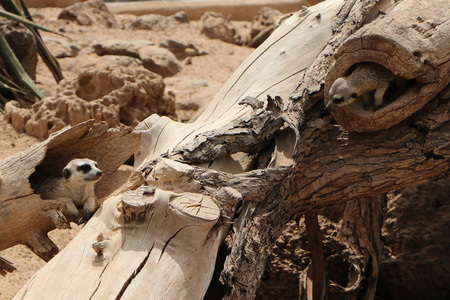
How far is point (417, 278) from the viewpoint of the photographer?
4.17 metres

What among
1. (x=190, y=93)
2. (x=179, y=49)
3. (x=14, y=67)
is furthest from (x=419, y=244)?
(x=179, y=49)

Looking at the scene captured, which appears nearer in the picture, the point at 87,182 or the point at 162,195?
the point at 162,195

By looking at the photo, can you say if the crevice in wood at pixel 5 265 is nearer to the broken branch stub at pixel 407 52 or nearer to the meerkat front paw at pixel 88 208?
the meerkat front paw at pixel 88 208

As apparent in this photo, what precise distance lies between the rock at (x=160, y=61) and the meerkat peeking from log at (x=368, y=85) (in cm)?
506

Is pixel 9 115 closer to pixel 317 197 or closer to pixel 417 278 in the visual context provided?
pixel 317 197

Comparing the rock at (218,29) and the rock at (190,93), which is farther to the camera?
the rock at (218,29)

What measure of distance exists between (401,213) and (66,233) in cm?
253

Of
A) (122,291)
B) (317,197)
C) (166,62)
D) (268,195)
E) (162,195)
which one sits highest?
(166,62)

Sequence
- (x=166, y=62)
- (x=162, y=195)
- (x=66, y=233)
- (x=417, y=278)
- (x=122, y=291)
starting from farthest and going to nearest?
(x=166, y=62) → (x=417, y=278) → (x=66, y=233) → (x=162, y=195) → (x=122, y=291)

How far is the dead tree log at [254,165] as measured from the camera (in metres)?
2.14

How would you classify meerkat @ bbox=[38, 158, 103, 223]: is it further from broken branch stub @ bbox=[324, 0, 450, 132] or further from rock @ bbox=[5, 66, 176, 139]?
rock @ bbox=[5, 66, 176, 139]

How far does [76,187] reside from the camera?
272 centimetres

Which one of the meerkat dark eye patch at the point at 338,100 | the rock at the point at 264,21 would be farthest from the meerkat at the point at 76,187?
the rock at the point at 264,21

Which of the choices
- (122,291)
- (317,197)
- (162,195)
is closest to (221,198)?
(162,195)
